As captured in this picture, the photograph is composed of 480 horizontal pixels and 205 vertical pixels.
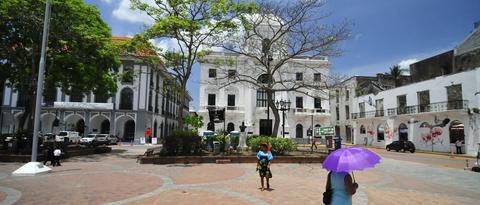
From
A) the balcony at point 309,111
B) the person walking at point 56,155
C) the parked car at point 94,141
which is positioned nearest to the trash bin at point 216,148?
the person walking at point 56,155

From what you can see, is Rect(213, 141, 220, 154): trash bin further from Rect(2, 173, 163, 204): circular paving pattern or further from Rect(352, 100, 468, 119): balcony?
Rect(352, 100, 468, 119): balcony

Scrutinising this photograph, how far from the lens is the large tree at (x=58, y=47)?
53.0ft

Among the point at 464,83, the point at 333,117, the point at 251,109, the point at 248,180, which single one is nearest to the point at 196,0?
the point at 248,180

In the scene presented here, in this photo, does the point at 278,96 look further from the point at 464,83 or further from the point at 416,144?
the point at 464,83

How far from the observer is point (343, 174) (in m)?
4.00

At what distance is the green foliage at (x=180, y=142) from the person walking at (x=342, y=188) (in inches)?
502

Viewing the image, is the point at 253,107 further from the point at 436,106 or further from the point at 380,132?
the point at 436,106

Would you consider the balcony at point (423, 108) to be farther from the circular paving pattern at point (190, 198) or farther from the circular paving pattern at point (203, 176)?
the circular paving pattern at point (190, 198)

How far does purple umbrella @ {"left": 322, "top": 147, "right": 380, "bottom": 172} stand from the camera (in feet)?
12.0

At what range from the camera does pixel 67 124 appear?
40281 millimetres

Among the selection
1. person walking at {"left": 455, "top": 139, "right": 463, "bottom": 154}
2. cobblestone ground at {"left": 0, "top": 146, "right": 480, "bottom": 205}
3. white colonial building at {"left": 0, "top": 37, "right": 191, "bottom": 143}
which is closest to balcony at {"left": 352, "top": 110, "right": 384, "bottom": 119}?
person walking at {"left": 455, "top": 139, "right": 463, "bottom": 154}

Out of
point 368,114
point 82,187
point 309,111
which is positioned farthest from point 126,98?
point 82,187

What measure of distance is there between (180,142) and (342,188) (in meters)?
12.9

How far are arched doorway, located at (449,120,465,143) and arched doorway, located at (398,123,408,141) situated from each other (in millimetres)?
5667
